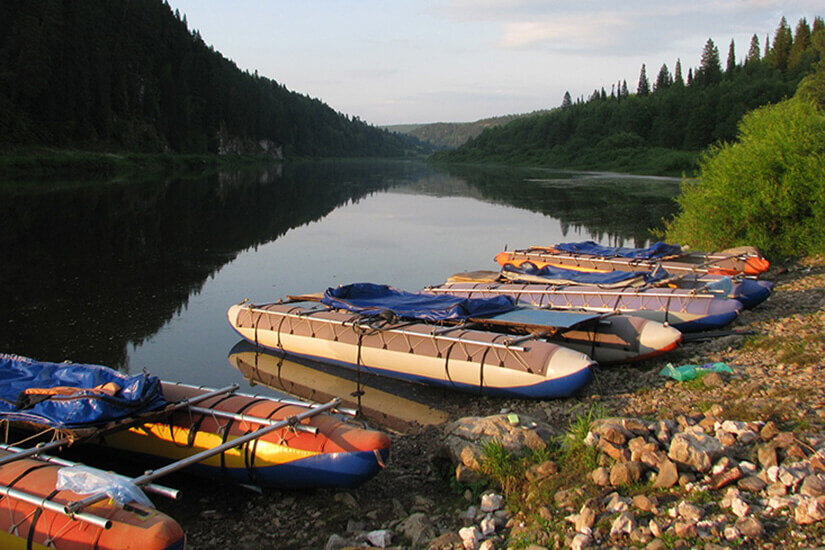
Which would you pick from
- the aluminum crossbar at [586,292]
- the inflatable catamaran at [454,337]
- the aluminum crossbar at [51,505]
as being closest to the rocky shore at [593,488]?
the inflatable catamaran at [454,337]

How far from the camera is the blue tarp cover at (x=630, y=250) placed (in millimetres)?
21284

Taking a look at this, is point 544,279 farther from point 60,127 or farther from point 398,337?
point 60,127

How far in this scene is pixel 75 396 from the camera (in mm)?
8844

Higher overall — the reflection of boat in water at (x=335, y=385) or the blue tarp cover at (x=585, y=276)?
the blue tarp cover at (x=585, y=276)

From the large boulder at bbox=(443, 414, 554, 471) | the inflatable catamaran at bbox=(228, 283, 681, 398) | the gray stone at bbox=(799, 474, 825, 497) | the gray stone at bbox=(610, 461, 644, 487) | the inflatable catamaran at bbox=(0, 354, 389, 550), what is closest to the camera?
the gray stone at bbox=(799, 474, 825, 497)

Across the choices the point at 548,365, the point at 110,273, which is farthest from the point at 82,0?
the point at 548,365

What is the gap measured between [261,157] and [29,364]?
12026 cm

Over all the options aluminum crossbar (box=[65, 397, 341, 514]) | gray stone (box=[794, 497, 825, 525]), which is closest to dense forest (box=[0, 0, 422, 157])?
aluminum crossbar (box=[65, 397, 341, 514])

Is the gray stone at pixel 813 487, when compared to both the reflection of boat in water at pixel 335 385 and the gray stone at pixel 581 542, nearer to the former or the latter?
the gray stone at pixel 581 542

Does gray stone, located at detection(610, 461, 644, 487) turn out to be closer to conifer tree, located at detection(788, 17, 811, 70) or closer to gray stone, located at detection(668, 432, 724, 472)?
gray stone, located at detection(668, 432, 724, 472)

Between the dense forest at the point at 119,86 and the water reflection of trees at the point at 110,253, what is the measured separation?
20.6 metres

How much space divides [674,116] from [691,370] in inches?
4593

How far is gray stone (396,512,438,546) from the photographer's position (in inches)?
284

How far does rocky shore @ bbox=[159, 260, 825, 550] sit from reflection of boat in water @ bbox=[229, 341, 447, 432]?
4.59 ft
